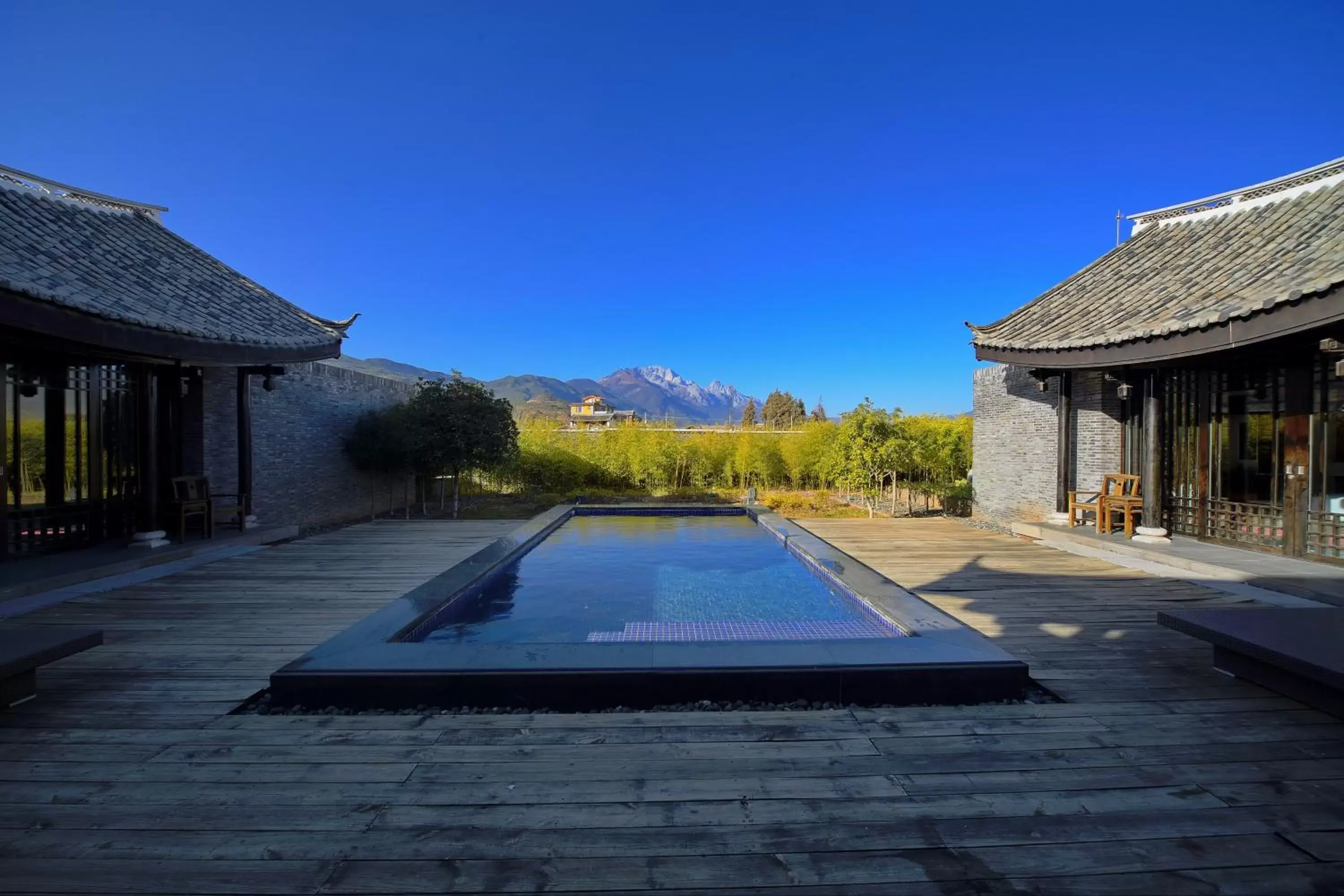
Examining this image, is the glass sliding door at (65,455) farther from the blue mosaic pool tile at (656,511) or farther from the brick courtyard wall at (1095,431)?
the brick courtyard wall at (1095,431)

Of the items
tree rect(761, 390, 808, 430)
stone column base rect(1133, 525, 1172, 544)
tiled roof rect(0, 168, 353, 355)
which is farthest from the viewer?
tree rect(761, 390, 808, 430)

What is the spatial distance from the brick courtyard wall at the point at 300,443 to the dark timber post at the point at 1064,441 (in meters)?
9.69

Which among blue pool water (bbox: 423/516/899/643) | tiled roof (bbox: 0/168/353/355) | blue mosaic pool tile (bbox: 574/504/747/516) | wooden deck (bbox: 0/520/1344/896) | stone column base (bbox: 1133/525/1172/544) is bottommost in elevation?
blue pool water (bbox: 423/516/899/643)

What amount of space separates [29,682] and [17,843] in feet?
4.45

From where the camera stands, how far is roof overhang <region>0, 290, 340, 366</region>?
432 centimetres

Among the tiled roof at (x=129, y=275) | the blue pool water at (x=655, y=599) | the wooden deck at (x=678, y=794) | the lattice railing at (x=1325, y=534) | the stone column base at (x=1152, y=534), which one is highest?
the tiled roof at (x=129, y=275)

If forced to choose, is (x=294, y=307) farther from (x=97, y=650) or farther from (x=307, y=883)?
(x=307, y=883)

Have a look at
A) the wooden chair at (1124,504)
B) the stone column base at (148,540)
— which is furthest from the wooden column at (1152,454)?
the stone column base at (148,540)

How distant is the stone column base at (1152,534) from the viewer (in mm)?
6543

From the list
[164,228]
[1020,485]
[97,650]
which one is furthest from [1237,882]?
[164,228]

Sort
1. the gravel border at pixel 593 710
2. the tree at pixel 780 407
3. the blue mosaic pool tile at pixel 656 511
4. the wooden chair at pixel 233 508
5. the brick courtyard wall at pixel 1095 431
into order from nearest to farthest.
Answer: the gravel border at pixel 593 710
the wooden chair at pixel 233 508
the brick courtyard wall at pixel 1095 431
the blue mosaic pool tile at pixel 656 511
the tree at pixel 780 407

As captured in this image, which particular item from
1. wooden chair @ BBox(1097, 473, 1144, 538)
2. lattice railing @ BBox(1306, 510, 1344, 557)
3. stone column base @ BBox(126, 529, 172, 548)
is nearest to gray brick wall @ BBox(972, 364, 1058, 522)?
wooden chair @ BBox(1097, 473, 1144, 538)

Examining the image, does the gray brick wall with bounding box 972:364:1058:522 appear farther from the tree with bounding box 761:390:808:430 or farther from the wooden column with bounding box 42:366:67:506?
the tree with bounding box 761:390:808:430

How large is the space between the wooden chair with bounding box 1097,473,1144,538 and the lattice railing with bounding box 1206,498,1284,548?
0.60 metres
